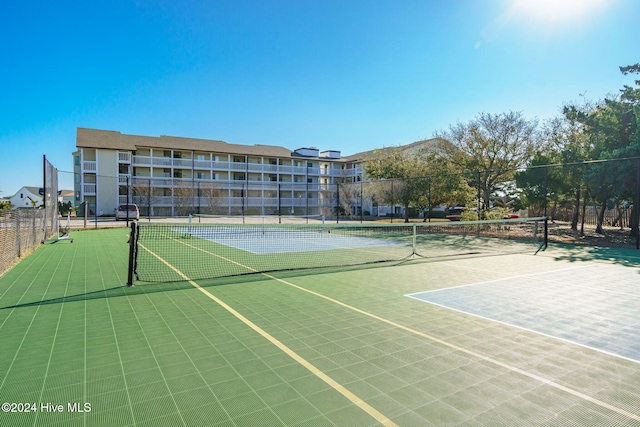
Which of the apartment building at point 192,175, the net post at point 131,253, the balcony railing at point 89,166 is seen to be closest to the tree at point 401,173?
the apartment building at point 192,175

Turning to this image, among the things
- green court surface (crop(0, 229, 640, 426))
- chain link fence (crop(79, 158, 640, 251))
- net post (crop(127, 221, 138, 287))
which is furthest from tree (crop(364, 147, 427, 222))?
net post (crop(127, 221, 138, 287))

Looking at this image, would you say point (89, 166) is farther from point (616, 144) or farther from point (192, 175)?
point (616, 144)

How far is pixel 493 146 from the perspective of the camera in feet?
79.7

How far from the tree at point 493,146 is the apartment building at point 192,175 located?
1292cm

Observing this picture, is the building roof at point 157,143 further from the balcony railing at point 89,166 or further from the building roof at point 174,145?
the balcony railing at point 89,166

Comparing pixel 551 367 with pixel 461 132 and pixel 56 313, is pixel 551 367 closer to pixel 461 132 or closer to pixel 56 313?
pixel 56 313

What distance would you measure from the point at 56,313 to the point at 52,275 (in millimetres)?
3791

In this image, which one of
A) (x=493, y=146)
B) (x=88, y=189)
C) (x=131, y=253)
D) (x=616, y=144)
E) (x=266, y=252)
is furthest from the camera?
(x=88, y=189)

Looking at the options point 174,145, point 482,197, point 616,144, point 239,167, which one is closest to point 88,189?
point 174,145

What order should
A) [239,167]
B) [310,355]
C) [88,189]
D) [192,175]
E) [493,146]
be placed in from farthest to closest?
[239,167], [192,175], [88,189], [493,146], [310,355]

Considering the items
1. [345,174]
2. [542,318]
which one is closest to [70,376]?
[542,318]

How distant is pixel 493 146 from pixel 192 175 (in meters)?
32.6

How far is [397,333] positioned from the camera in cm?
491

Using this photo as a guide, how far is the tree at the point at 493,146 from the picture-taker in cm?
2355
